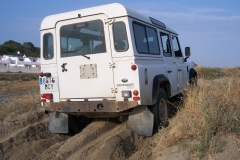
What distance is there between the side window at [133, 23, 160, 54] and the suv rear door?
60cm

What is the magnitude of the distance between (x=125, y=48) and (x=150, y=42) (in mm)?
1116

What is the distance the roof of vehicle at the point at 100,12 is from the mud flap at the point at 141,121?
1.85 meters

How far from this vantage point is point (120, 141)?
508 cm

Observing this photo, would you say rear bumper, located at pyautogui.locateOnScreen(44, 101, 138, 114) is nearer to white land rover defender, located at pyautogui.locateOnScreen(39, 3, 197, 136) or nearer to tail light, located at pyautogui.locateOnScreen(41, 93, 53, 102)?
white land rover defender, located at pyautogui.locateOnScreen(39, 3, 197, 136)

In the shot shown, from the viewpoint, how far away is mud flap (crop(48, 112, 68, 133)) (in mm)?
6250

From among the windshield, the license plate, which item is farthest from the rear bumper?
the windshield

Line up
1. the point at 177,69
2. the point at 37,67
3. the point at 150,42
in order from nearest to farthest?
the point at 150,42 < the point at 177,69 < the point at 37,67

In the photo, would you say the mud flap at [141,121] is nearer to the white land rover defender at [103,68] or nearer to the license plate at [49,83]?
the white land rover defender at [103,68]

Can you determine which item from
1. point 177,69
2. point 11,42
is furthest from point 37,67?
point 177,69

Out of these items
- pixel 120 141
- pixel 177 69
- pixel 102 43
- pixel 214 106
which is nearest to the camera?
pixel 214 106

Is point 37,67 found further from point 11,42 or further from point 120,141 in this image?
point 120,141

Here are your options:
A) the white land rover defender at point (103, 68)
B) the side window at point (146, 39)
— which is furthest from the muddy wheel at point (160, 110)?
the side window at point (146, 39)

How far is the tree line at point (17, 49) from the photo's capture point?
74.6 m

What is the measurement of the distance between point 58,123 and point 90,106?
1.20 metres
